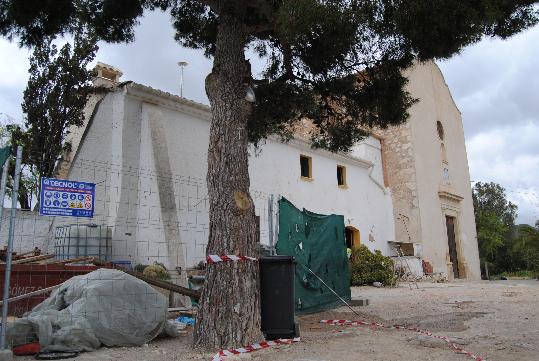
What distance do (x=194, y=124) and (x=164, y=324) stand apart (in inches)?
277

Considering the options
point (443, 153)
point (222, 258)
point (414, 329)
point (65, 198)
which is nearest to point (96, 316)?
point (222, 258)

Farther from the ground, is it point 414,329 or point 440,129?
point 440,129

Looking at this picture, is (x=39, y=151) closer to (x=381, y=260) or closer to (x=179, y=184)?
(x=179, y=184)

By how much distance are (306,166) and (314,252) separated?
8.29 meters

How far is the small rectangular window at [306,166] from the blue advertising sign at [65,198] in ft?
31.8

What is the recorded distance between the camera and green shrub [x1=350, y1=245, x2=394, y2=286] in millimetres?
15453

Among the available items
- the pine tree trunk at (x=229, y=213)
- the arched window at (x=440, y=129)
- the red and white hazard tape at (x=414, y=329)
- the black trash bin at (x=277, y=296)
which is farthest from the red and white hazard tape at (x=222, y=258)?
the arched window at (x=440, y=129)

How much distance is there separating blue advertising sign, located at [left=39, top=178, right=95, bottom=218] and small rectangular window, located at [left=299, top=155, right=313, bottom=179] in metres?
9.69

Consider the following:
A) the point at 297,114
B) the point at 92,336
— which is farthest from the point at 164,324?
the point at 297,114

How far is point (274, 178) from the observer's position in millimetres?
14523

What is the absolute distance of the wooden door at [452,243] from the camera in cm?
2282

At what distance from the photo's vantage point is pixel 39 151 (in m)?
12.5

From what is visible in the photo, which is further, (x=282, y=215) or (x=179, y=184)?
(x=179, y=184)

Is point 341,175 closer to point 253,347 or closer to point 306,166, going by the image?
point 306,166
